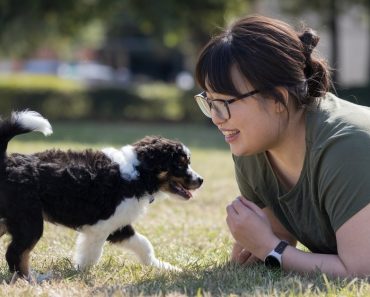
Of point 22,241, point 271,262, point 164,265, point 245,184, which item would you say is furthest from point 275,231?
point 22,241

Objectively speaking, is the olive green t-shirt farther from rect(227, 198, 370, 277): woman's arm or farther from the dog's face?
the dog's face

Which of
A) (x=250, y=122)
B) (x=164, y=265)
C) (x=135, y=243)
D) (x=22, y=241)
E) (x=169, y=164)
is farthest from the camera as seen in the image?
(x=169, y=164)

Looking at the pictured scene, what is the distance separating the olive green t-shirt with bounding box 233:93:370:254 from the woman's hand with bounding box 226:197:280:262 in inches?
8.4

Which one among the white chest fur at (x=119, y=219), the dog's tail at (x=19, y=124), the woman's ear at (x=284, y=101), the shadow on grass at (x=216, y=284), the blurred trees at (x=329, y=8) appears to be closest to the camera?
the shadow on grass at (x=216, y=284)

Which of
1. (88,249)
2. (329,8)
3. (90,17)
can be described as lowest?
(329,8)

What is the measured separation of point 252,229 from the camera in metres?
3.68

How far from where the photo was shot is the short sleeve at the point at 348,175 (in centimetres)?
335

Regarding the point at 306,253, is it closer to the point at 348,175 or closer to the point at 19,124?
the point at 348,175

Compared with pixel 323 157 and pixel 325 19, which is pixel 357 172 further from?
pixel 325 19

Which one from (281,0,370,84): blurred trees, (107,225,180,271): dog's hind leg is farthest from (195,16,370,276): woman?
(281,0,370,84): blurred trees

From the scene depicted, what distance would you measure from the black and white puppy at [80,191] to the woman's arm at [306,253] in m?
0.65

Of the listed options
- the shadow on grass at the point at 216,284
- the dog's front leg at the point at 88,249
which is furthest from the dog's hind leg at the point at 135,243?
the shadow on grass at the point at 216,284

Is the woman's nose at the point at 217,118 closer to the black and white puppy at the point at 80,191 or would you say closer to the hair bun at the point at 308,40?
the hair bun at the point at 308,40

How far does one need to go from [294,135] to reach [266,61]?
1.55 feet
